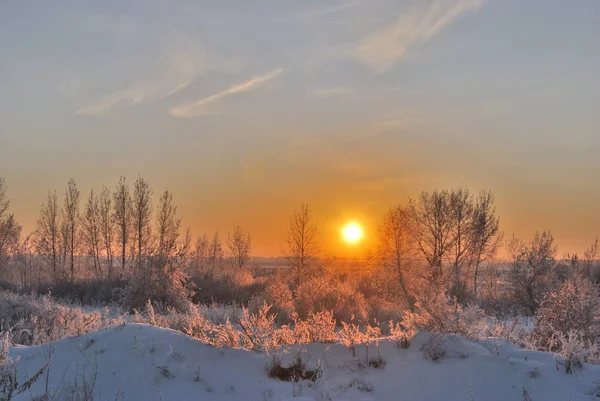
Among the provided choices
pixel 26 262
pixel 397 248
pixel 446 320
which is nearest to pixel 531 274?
pixel 397 248

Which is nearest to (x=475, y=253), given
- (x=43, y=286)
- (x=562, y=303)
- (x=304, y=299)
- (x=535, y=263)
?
(x=535, y=263)

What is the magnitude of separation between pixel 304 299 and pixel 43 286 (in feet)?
57.5

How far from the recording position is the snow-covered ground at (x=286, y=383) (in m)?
5.68

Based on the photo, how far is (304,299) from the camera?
18906 mm

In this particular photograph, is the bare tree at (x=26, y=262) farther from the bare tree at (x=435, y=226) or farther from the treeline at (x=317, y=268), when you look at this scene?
the bare tree at (x=435, y=226)

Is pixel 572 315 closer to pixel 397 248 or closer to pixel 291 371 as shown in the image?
pixel 291 371

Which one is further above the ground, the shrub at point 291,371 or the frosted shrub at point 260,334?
the frosted shrub at point 260,334

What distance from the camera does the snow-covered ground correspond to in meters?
5.68

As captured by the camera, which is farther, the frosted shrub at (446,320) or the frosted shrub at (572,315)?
the frosted shrub at (572,315)

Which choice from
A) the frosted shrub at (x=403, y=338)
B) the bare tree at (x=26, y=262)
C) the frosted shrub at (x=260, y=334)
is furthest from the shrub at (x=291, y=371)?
the bare tree at (x=26, y=262)

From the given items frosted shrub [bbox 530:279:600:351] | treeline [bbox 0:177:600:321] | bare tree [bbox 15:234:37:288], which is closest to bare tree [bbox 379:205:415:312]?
treeline [bbox 0:177:600:321]

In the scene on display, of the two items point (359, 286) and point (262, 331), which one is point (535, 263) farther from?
point (262, 331)

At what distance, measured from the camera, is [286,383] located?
237 inches

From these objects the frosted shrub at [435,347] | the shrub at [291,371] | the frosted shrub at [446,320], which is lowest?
the shrub at [291,371]
